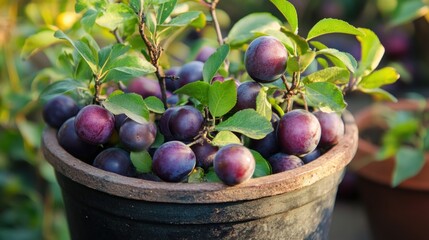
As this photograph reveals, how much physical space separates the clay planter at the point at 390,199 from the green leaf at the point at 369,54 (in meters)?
0.52

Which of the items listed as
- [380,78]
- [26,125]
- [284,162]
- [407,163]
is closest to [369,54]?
[380,78]

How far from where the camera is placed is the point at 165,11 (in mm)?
952

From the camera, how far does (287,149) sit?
920 mm

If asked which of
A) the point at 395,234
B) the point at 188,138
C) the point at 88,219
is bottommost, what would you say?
the point at 395,234

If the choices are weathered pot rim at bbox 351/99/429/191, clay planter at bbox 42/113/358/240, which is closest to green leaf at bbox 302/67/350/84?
clay planter at bbox 42/113/358/240

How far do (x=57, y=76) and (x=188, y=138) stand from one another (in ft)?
1.37

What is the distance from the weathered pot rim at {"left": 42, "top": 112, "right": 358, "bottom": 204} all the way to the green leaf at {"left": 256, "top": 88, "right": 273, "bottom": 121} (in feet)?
0.28

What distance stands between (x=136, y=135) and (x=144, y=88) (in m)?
0.18

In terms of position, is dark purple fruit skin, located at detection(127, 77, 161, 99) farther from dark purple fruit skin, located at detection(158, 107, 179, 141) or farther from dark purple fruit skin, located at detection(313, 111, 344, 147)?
dark purple fruit skin, located at detection(313, 111, 344, 147)

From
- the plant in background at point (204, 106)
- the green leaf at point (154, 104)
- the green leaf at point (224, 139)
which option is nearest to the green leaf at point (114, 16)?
the plant in background at point (204, 106)

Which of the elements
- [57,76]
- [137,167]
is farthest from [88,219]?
[57,76]

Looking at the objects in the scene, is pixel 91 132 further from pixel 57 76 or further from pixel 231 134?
pixel 57 76

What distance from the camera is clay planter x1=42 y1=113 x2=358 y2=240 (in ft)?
2.77

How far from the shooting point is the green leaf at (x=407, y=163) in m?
1.42
